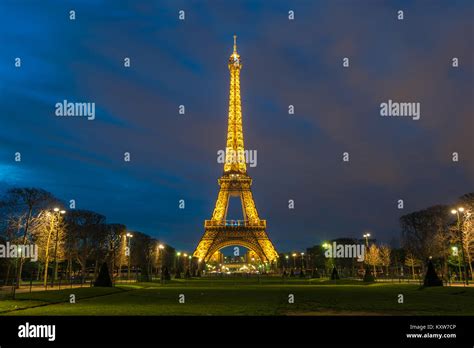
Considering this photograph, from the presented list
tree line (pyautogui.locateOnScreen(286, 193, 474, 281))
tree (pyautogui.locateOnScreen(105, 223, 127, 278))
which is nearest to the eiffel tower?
tree (pyautogui.locateOnScreen(105, 223, 127, 278))

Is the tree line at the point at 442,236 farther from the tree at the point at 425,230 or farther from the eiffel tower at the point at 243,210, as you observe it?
the eiffel tower at the point at 243,210

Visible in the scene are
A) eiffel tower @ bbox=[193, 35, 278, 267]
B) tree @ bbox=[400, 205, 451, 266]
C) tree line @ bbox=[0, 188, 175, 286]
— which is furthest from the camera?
eiffel tower @ bbox=[193, 35, 278, 267]

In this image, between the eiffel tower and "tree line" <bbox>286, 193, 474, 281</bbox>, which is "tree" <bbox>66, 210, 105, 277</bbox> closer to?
the eiffel tower

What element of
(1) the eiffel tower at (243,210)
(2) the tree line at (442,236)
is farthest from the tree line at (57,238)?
(2) the tree line at (442,236)

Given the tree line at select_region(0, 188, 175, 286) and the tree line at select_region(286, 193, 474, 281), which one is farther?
the tree line at select_region(286, 193, 474, 281)

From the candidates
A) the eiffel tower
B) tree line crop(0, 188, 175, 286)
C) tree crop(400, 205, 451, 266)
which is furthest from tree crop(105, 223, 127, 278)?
tree crop(400, 205, 451, 266)

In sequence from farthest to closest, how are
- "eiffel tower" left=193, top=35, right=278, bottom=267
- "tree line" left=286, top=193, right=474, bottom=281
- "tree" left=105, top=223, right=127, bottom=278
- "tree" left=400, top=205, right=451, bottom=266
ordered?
"eiffel tower" left=193, top=35, right=278, bottom=267, "tree" left=105, top=223, right=127, bottom=278, "tree" left=400, top=205, right=451, bottom=266, "tree line" left=286, top=193, right=474, bottom=281

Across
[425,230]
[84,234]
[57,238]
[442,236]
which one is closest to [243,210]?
[84,234]

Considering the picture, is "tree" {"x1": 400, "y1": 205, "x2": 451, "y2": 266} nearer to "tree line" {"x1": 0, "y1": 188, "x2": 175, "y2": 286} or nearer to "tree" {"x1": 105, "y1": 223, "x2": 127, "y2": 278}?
"tree line" {"x1": 0, "y1": 188, "x2": 175, "y2": 286}
